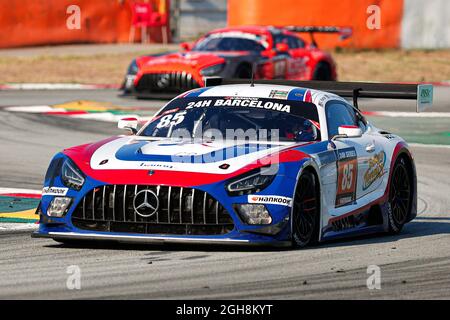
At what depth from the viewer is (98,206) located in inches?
359

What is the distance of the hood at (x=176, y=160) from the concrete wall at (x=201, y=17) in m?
33.1

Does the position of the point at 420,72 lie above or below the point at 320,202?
below

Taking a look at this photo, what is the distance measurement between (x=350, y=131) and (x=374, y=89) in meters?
2.07

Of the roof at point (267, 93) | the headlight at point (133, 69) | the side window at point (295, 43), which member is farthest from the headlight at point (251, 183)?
the side window at point (295, 43)

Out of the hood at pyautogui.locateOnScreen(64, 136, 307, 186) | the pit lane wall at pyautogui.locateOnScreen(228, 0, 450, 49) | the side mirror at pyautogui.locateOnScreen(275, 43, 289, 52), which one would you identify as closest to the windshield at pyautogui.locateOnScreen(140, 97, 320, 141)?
the hood at pyautogui.locateOnScreen(64, 136, 307, 186)

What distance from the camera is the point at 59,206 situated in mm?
9242

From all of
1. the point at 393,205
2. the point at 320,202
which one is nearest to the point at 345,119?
the point at 393,205

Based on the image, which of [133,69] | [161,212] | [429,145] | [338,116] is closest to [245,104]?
[338,116]

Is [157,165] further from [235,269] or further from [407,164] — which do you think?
[407,164]

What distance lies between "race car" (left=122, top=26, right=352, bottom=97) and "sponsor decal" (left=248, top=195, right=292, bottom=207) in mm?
12925

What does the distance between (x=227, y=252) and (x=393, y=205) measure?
244 centimetres

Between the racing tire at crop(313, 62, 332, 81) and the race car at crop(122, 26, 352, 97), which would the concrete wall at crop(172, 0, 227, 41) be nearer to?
the race car at crop(122, 26, 352, 97)

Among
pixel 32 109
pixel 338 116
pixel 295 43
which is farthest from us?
pixel 295 43
